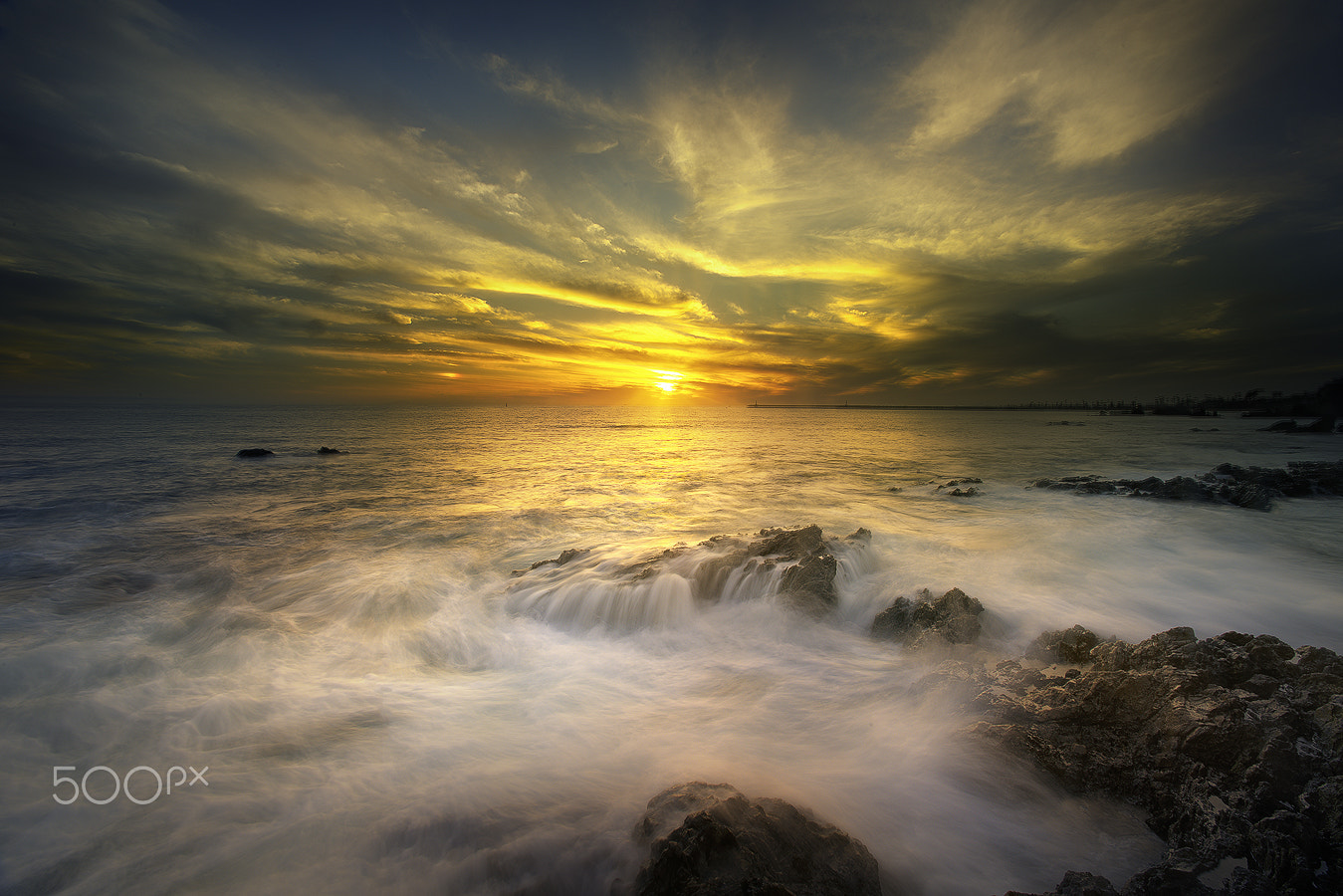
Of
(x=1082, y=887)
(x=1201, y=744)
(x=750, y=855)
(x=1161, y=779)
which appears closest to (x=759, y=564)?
(x=1161, y=779)

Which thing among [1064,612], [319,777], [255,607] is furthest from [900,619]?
[255,607]

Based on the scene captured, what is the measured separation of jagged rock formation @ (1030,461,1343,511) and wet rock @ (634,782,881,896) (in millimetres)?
16948

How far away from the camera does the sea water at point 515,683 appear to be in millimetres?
3049

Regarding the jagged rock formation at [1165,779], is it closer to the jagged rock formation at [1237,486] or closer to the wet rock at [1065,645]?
the wet rock at [1065,645]

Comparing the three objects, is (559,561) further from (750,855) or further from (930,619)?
(750,855)

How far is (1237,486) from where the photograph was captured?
1300cm

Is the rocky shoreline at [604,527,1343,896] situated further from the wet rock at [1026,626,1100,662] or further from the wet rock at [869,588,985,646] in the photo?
the wet rock at [869,588,985,646]

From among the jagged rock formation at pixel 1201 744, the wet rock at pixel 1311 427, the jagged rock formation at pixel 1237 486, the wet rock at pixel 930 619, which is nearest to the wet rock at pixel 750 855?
the jagged rock formation at pixel 1201 744

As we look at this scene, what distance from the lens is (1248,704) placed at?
123 inches

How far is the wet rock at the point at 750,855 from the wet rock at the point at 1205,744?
1.32 meters

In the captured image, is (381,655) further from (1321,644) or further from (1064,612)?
(1321,644)

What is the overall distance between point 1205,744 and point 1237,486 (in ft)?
52.5

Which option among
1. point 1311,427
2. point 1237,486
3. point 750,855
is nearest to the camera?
point 750,855

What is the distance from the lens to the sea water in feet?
10.0
